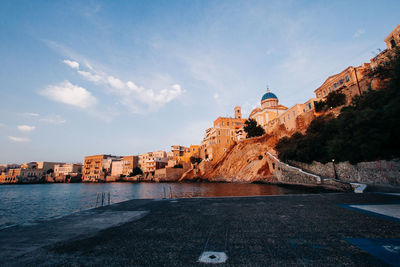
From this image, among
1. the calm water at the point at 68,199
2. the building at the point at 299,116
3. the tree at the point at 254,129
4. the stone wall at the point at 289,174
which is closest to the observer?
the calm water at the point at 68,199

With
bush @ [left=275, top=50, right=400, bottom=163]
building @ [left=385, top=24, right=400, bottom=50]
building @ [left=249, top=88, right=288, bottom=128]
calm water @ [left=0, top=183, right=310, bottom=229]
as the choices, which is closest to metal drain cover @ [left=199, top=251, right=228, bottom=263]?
calm water @ [left=0, top=183, right=310, bottom=229]

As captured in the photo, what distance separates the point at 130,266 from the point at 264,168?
50431 mm

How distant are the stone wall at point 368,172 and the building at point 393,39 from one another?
2327 cm

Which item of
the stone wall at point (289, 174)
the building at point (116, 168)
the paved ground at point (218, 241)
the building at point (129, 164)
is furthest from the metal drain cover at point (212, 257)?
the building at point (116, 168)

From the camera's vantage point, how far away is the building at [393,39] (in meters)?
29.1

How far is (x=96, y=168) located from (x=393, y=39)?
4856 inches

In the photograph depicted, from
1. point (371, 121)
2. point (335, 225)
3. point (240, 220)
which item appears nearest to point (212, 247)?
point (240, 220)

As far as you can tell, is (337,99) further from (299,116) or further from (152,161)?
(152,161)

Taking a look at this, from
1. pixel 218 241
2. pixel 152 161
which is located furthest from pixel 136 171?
pixel 218 241

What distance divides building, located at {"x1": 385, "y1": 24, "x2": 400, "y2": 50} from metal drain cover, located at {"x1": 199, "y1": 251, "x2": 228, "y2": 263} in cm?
4262

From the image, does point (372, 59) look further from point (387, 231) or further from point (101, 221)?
point (101, 221)

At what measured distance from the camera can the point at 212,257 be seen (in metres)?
3.37

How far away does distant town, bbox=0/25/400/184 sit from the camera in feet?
117

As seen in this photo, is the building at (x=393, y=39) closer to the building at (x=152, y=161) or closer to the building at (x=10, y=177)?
the building at (x=152, y=161)
